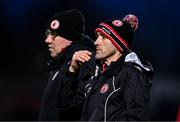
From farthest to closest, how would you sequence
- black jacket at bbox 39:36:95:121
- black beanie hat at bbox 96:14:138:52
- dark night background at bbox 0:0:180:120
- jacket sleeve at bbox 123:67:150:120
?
1. dark night background at bbox 0:0:180:120
2. black jacket at bbox 39:36:95:121
3. black beanie hat at bbox 96:14:138:52
4. jacket sleeve at bbox 123:67:150:120

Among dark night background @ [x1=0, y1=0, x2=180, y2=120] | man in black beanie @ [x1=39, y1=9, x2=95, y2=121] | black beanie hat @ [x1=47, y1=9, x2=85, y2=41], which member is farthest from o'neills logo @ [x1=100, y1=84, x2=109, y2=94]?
dark night background @ [x1=0, y1=0, x2=180, y2=120]

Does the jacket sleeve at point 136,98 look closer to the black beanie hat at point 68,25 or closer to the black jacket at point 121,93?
the black jacket at point 121,93

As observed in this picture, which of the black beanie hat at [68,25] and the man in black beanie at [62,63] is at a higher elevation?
the black beanie hat at [68,25]

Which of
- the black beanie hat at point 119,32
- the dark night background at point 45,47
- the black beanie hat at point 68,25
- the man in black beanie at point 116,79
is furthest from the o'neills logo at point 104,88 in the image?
the dark night background at point 45,47

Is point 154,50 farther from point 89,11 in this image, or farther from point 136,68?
point 136,68

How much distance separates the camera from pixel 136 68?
4746 millimetres

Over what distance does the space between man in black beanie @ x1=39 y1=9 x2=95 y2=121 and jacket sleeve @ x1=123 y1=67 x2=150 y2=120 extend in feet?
2.08

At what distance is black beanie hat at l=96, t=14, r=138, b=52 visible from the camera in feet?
16.3

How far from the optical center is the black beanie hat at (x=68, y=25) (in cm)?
578

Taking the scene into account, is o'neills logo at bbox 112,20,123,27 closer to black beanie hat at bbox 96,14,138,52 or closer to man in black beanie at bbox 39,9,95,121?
black beanie hat at bbox 96,14,138,52

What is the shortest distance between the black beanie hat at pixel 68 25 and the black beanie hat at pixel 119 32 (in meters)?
0.77

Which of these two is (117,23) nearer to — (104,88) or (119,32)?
(119,32)

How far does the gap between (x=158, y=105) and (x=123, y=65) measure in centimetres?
483

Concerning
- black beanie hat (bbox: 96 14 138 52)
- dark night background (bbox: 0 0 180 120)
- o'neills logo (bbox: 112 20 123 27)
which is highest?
o'neills logo (bbox: 112 20 123 27)
